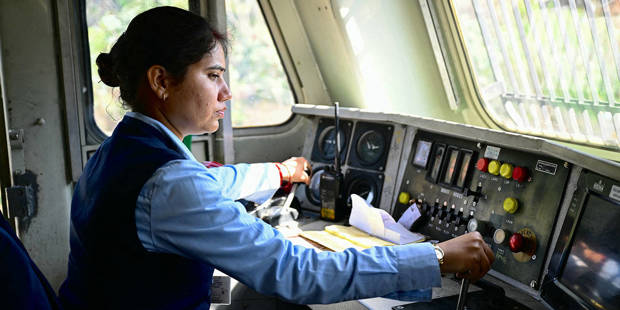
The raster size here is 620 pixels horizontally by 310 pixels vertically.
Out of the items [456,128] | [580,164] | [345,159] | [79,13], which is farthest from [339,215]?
[79,13]

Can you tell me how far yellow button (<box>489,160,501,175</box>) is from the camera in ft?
5.66

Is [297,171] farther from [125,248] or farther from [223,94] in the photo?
[125,248]

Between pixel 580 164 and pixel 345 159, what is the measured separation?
4.12ft

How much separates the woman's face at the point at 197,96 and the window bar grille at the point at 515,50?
5.07ft

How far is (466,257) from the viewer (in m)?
1.17

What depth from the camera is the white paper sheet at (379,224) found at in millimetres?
1890

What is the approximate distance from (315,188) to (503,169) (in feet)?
3.29

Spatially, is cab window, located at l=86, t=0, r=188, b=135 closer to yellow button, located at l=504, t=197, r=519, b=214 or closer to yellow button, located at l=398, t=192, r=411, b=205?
yellow button, located at l=398, t=192, r=411, b=205

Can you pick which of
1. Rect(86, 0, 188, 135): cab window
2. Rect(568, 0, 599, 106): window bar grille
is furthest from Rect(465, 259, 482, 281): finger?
Rect(86, 0, 188, 135): cab window

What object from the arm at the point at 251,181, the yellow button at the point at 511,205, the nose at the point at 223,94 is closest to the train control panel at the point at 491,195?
the yellow button at the point at 511,205

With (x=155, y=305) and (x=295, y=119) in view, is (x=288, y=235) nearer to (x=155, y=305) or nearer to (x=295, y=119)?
(x=155, y=305)

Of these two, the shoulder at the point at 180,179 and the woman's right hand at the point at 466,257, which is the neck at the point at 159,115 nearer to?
the shoulder at the point at 180,179

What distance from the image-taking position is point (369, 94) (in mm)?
2740

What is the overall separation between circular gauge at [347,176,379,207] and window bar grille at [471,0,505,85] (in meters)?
0.89
